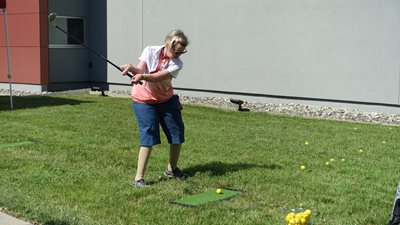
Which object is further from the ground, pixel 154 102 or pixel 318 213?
pixel 154 102

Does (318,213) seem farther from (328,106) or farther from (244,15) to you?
(244,15)

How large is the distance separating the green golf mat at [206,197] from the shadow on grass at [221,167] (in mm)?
762

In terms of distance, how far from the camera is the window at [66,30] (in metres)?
18.0

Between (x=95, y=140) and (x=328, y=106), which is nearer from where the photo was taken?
(x=95, y=140)

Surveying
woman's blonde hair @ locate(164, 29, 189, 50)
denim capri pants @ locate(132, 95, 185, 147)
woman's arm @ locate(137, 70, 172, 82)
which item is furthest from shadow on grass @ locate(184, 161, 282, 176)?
woman's blonde hair @ locate(164, 29, 189, 50)

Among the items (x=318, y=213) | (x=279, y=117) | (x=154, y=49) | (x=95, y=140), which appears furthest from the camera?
(x=279, y=117)

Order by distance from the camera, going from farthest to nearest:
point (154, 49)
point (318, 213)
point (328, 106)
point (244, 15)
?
point (244, 15) < point (328, 106) < point (154, 49) < point (318, 213)

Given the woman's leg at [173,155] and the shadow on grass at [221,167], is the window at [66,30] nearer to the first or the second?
the shadow on grass at [221,167]

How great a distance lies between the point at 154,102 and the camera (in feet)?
20.0

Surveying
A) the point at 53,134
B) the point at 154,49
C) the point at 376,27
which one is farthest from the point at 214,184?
→ the point at 376,27

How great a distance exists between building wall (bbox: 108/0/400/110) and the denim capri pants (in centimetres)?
865

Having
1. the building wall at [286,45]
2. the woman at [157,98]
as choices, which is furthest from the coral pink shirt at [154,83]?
the building wall at [286,45]

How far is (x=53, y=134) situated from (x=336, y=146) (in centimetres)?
463

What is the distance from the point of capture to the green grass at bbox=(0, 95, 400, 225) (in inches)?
198
